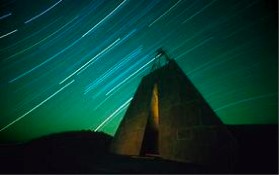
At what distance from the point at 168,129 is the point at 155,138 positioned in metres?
1.09

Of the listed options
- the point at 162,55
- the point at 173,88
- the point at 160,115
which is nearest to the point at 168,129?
the point at 160,115

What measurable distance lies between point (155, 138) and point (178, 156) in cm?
189

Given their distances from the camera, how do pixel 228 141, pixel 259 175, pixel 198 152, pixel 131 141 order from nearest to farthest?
1. pixel 259 175
2. pixel 228 141
3. pixel 198 152
4. pixel 131 141

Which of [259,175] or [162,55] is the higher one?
[162,55]

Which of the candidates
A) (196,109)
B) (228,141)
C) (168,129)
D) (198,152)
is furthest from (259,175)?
(168,129)

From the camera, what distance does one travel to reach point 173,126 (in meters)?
7.92

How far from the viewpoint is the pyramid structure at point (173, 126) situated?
6156 mm

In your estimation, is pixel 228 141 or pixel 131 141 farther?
pixel 131 141

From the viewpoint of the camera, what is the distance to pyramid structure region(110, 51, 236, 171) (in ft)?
20.2

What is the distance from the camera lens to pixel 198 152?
6.57m

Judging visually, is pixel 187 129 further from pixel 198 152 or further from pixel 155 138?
pixel 155 138

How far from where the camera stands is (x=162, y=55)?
9805 millimetres

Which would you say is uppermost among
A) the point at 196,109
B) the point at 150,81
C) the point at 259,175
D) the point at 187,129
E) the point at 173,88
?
the point at 150,81

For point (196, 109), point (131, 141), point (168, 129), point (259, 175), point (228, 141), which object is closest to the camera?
point (259, 175)
